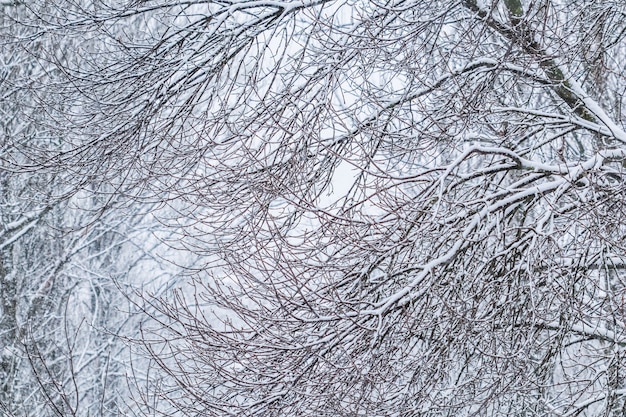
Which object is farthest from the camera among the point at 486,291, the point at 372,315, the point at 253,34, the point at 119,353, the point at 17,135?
the point at 119,353

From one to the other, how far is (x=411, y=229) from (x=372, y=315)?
30.0 inches

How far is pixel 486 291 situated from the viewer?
5.30 metres

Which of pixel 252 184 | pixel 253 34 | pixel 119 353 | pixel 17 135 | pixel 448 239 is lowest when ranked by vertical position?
pixel 448 239

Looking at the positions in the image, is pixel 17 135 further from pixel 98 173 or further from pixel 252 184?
→ pixel 252 184

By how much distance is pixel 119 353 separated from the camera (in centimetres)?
1438

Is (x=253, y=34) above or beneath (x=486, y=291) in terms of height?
above

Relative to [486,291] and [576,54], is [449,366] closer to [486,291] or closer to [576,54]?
[486,291]

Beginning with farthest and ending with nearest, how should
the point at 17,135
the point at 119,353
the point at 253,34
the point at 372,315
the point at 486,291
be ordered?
1. the point at 119,353
2. the point at 17,135
3. the point at 253,34
4. the point at 486,291
5. the point at 372,315

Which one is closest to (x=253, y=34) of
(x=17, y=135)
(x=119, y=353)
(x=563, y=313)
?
(x=563, y=313)

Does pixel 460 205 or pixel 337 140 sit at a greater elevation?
pixel 337 140

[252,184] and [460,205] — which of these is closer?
[460,205]

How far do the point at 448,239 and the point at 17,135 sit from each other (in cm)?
957

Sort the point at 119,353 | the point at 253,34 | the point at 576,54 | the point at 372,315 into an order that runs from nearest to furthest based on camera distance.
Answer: the point at 372,315 → the point at 576,54 → the point at 253,34 → the point at 119,353

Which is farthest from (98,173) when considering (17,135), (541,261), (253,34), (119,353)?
(119,353)
